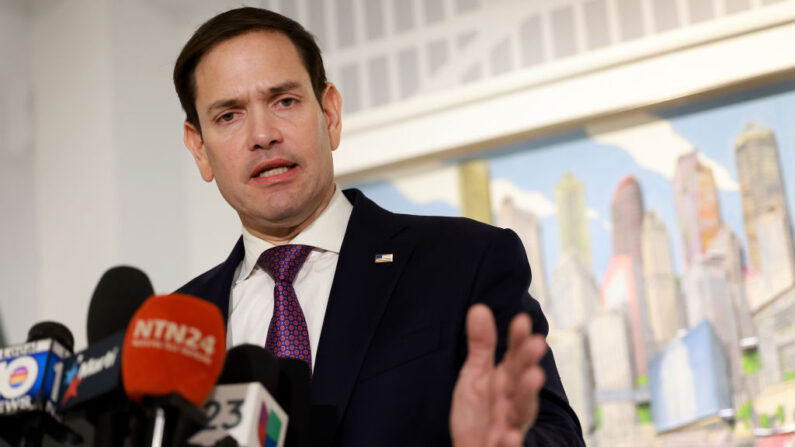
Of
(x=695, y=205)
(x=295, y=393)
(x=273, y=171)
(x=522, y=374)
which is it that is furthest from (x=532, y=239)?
(x=522, y=374)

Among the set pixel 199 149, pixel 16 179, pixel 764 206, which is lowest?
pixel 764 206

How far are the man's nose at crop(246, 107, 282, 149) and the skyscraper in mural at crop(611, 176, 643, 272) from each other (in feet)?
5.11

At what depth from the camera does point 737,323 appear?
272 centimetres

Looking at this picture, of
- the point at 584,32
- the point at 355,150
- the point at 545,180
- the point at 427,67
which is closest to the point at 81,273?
the point at 355,150

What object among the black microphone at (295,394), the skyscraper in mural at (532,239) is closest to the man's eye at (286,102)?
the black microphone at (295,394)

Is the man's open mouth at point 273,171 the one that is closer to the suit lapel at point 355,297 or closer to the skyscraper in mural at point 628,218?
the suit lapel at point 355,297

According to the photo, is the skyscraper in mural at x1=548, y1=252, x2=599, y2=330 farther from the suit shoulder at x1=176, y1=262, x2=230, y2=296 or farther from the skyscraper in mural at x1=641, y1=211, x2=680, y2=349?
the suit shoulder at x1=176, y1=262, x2=230, y2=296

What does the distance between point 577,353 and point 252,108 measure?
166cm

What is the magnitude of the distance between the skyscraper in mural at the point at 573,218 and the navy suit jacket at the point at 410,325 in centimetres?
135

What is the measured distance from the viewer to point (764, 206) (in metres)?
2.72

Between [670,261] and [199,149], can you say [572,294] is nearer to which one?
[670,261]

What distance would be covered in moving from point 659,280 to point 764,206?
0.39 metres

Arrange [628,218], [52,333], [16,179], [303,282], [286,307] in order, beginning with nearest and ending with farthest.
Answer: [52,333], [286,307], [303,282], [628,218], [16,179]

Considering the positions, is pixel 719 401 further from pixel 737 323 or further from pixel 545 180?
pixel 545 180
